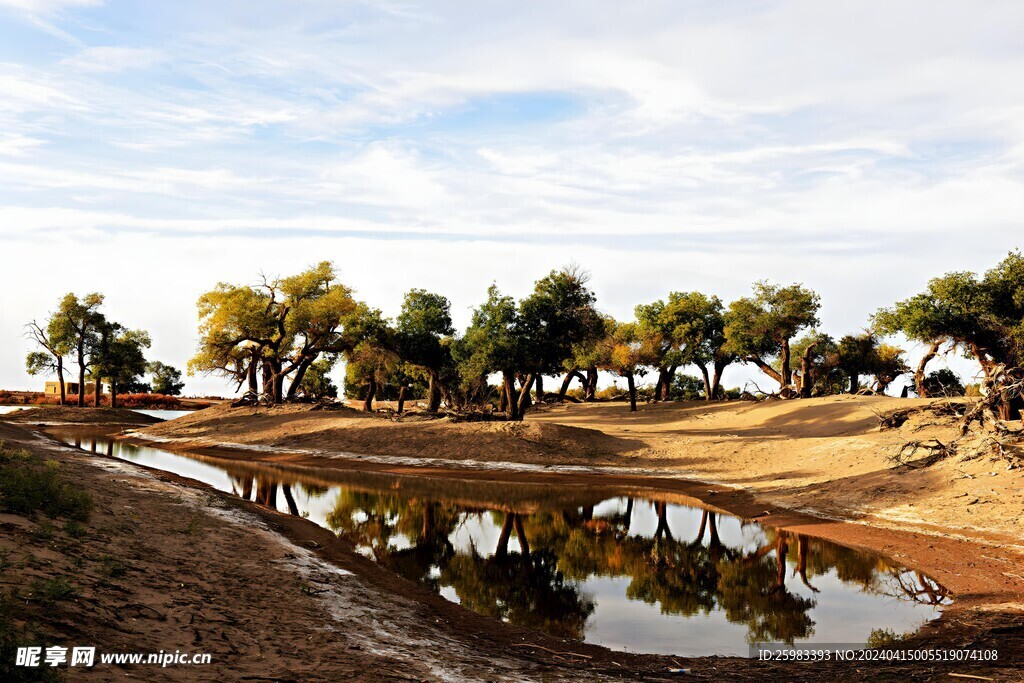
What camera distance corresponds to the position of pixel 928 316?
1465 inches

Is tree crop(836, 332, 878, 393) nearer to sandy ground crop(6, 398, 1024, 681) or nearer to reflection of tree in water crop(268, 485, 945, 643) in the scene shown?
sandy ground crop(6, 398, 1024, 681)

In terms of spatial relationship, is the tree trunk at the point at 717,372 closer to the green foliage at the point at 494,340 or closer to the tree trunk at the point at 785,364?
the tree trunk at the point at 785,364

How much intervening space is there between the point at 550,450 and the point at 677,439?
326 inches

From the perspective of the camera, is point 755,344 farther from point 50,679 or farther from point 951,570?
point 50,679

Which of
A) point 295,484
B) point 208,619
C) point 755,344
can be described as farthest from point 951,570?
point 755,344

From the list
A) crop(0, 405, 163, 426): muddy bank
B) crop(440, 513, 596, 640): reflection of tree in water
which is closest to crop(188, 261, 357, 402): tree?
crop(0, 405, 163, 426): muddy bank

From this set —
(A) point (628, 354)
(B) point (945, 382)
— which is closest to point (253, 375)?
(A) point (628, 354)

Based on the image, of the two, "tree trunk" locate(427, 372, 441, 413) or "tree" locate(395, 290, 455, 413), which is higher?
"tree" locate(395, 290, 455, 413)

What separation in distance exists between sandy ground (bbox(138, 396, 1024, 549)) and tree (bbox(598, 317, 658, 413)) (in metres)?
3.66

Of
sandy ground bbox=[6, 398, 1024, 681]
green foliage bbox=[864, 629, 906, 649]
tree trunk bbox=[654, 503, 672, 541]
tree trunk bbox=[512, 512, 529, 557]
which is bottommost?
tree trunk bbox=[654, 503, 672, 541]

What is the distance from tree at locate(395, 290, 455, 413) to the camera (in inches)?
1886

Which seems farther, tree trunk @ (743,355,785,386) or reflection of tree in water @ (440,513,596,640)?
tree trunk @ (743,355,785,386)

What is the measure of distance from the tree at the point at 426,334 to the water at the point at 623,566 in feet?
70.7

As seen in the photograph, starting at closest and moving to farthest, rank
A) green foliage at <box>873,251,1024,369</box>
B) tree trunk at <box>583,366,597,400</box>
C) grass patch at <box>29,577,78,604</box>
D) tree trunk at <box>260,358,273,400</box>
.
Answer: grass patch at <box>29,577,78,604</box>
green foliage at <box>873,251,1024,369</box>
tree trunk at <box>260,358,273,400</box>
tree trunk at <box>583,366,597,400</box>
